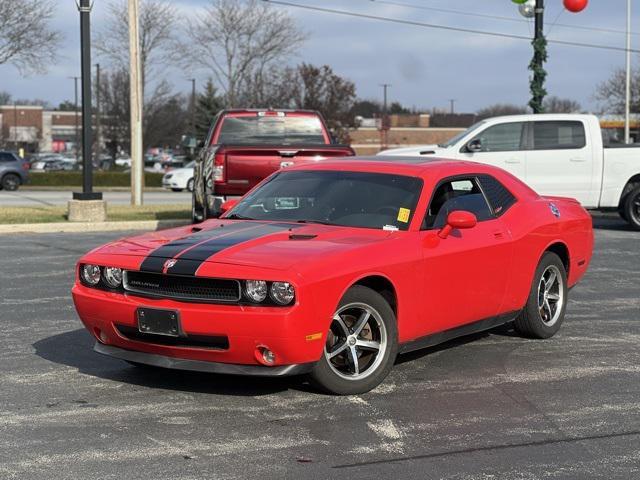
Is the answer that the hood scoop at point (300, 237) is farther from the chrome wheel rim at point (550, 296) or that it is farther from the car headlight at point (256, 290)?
the chrome wheel rim at point (550, 296)

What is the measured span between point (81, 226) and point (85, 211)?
665 mm

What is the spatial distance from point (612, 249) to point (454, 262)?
8533 mm

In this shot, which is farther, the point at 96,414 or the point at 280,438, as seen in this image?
the point at 96,414

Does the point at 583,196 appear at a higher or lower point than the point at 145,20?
lower

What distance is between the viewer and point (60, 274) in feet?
36.6

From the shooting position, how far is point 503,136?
17.1 metres

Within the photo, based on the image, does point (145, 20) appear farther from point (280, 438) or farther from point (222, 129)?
point (280, 438)

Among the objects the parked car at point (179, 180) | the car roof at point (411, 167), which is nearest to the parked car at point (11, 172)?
the parked car at point (179, 180)

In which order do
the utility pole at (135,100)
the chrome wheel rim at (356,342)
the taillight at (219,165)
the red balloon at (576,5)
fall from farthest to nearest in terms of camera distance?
the utility pole at (135,100) → the red balloon at (576,5) → the taillight at (219,165) → the chrome wheel rim at (356,342)

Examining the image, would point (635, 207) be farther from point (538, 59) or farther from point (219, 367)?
point (219, 367)

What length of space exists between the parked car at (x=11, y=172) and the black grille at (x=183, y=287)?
32.3m

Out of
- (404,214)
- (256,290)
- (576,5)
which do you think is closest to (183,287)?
(256,290)

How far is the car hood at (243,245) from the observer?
5.46 metres

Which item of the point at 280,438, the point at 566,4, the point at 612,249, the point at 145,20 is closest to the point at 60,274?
the point at 280,438
